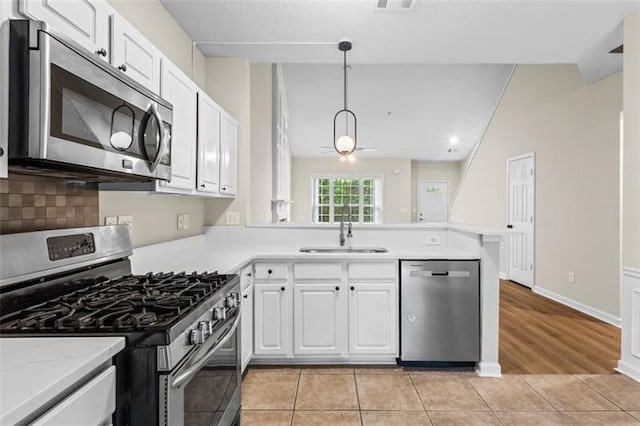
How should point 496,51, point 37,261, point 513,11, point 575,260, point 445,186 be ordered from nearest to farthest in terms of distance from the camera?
point 37,261
point 513,11
point 496,51
point 575,260
point 445,186

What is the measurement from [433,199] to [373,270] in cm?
780

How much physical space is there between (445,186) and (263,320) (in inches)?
332

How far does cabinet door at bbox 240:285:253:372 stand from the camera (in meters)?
2.43

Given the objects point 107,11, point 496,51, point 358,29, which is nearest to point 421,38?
point 358,29

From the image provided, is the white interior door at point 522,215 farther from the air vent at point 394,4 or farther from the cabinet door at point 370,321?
the air vent at point 394,4

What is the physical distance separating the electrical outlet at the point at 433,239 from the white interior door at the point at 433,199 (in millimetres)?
6815

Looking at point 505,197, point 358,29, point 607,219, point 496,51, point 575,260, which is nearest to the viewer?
point 358,29

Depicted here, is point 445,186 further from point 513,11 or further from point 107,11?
point 107,11

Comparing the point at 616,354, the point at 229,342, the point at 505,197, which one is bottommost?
the point at 616,354

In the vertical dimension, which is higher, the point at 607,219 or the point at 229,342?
the point at 607,219

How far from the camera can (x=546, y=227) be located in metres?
4.93

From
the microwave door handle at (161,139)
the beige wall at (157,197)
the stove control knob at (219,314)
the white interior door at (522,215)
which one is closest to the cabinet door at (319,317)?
the beige wall at (157,197)

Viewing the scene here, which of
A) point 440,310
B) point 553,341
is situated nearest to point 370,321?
point 440,310

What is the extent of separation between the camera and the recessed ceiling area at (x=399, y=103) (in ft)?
19.7
